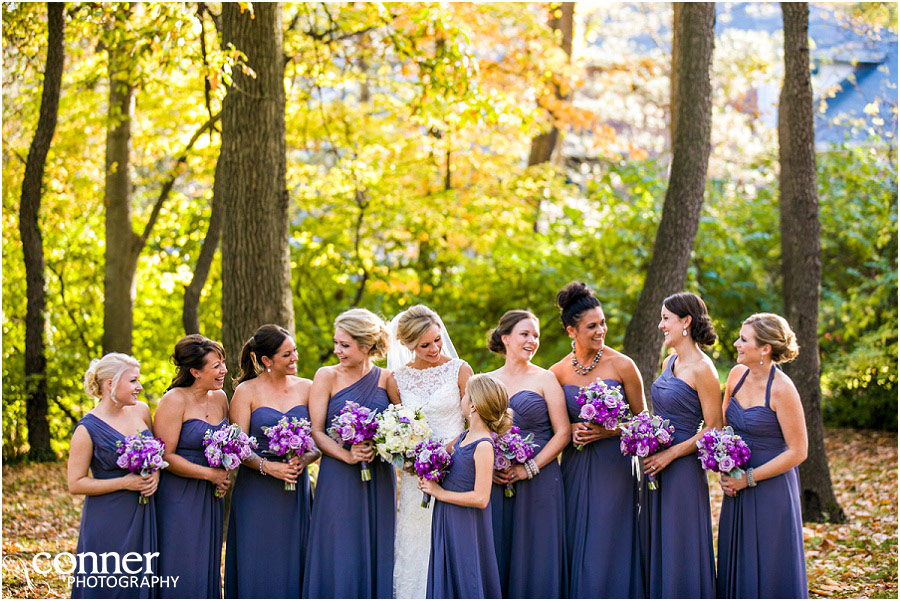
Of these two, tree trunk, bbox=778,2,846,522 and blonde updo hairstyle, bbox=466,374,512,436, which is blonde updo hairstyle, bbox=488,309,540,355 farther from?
tree trunk, bbox=778,2,846,522

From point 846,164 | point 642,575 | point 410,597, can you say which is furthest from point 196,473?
point 846,164

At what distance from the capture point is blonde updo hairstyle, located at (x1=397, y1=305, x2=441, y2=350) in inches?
229

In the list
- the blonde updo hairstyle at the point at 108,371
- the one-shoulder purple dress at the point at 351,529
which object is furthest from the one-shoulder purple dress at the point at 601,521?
the blonde updo hairstyle at the point at 108,371

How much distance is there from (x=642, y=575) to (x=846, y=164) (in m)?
12.0

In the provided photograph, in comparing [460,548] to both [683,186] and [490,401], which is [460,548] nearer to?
[490,401]

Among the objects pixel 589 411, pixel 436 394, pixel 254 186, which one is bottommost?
pixel 589 411

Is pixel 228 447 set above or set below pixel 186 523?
above

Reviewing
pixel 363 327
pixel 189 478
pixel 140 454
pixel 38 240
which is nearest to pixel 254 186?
pixel 363 327

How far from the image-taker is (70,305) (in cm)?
1429

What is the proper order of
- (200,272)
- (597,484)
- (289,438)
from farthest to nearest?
1. (200,272)
2. (597,484)
3. (289,438)

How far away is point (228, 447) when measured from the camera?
5379 mm

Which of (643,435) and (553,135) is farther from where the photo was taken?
(553,135)

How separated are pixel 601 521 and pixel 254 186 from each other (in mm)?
4233

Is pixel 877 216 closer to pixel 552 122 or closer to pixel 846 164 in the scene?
pixel 846 164
